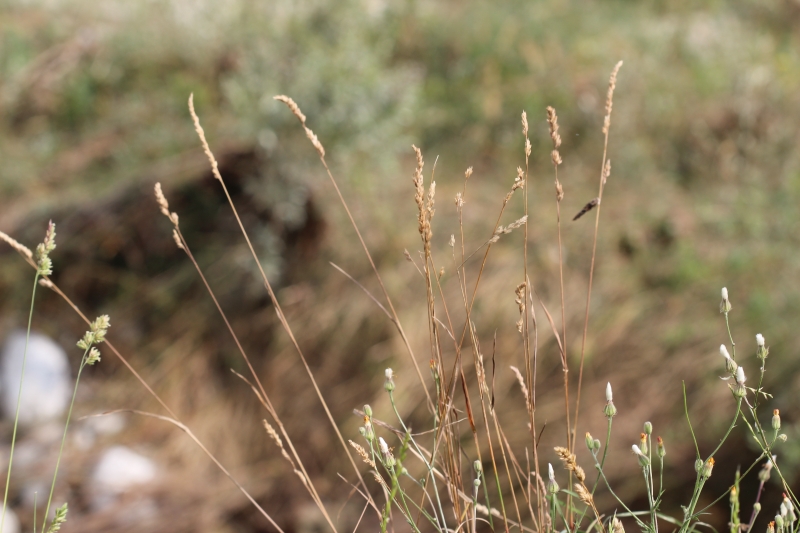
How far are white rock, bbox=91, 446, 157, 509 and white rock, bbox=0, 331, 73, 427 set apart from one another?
429 millimetres

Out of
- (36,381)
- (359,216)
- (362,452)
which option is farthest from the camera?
(359,216)

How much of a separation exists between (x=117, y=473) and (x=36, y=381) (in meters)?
0.72

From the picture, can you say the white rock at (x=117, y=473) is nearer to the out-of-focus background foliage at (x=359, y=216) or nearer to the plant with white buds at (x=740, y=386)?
the out-of-focus background foliage at (x=359, y=216)

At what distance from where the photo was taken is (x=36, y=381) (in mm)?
3107

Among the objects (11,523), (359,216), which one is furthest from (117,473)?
(359,216)

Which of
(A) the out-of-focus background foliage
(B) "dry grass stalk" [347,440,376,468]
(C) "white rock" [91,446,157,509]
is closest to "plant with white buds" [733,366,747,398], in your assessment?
(B) "dry grass stalk" [347,440,376,468]

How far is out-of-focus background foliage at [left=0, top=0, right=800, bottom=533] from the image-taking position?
2.78m

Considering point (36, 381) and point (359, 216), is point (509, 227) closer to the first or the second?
point (359, 216)

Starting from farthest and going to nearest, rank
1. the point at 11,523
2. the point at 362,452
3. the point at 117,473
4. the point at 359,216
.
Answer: the point at 359,216 → the point at 117,473 → the point at 11,523 → the point at 362,452

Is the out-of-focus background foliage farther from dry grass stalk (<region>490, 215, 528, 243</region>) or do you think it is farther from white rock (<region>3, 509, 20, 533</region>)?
dry grass stalk (<region>490, 215, 528, 243</region>)

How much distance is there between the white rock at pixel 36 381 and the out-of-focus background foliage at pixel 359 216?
0.10 m

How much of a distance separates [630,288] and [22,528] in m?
2.56

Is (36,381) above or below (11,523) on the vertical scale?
above

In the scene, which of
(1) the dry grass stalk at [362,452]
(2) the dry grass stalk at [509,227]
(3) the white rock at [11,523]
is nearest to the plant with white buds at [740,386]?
(2) the dry grass stalk at [509,227]
